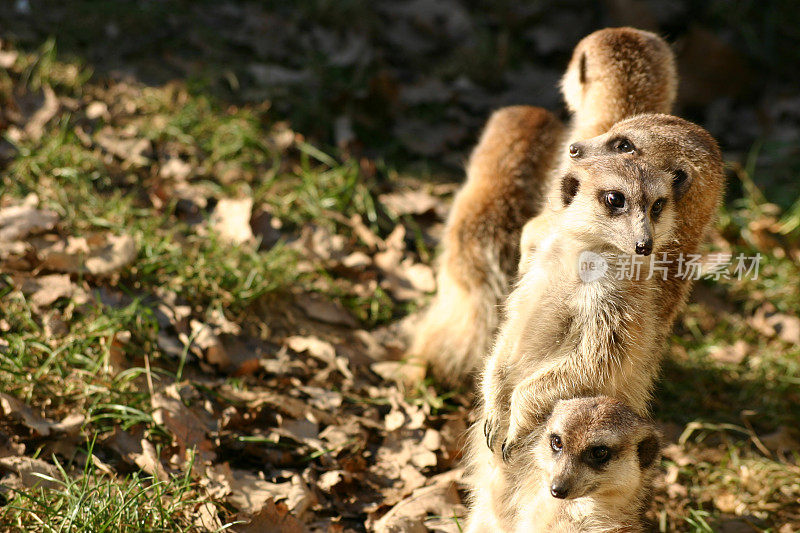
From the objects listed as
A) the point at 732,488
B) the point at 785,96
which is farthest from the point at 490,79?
the point at 732,488

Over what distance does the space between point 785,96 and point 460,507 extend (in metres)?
5.62

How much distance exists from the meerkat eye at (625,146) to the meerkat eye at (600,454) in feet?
4.00

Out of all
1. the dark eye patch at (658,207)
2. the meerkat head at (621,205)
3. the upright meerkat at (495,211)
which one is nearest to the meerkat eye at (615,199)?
the meerkat head at (621,205)

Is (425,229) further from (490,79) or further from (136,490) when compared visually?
(136,490)

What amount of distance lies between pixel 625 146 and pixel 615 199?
11.3 inches

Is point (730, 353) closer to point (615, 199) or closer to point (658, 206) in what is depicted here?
point (658, 206)

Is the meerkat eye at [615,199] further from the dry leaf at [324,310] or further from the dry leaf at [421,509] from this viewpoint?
the dry leaf at [324,310]

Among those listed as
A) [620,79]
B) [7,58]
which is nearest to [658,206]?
[620,79]

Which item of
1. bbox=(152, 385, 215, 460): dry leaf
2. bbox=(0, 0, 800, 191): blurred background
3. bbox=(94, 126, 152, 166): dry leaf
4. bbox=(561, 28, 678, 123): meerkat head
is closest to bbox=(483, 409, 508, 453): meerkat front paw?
bbox=(152, 385, 215, 460): dry leaf

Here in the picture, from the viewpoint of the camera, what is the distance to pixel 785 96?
7.37m

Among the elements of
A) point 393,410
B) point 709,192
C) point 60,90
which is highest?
point 709,192

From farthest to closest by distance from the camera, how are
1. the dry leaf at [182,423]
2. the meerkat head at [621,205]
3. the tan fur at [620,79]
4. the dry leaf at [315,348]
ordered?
the dry leaf at [315,348] < the tan fur at [620,79] < the dry leaf at [182,423] < the meerkat head at [621,205]

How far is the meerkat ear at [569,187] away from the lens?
10.8 feet

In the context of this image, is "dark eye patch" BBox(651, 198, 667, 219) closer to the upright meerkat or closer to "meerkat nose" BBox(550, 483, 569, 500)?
the upright meerkat
